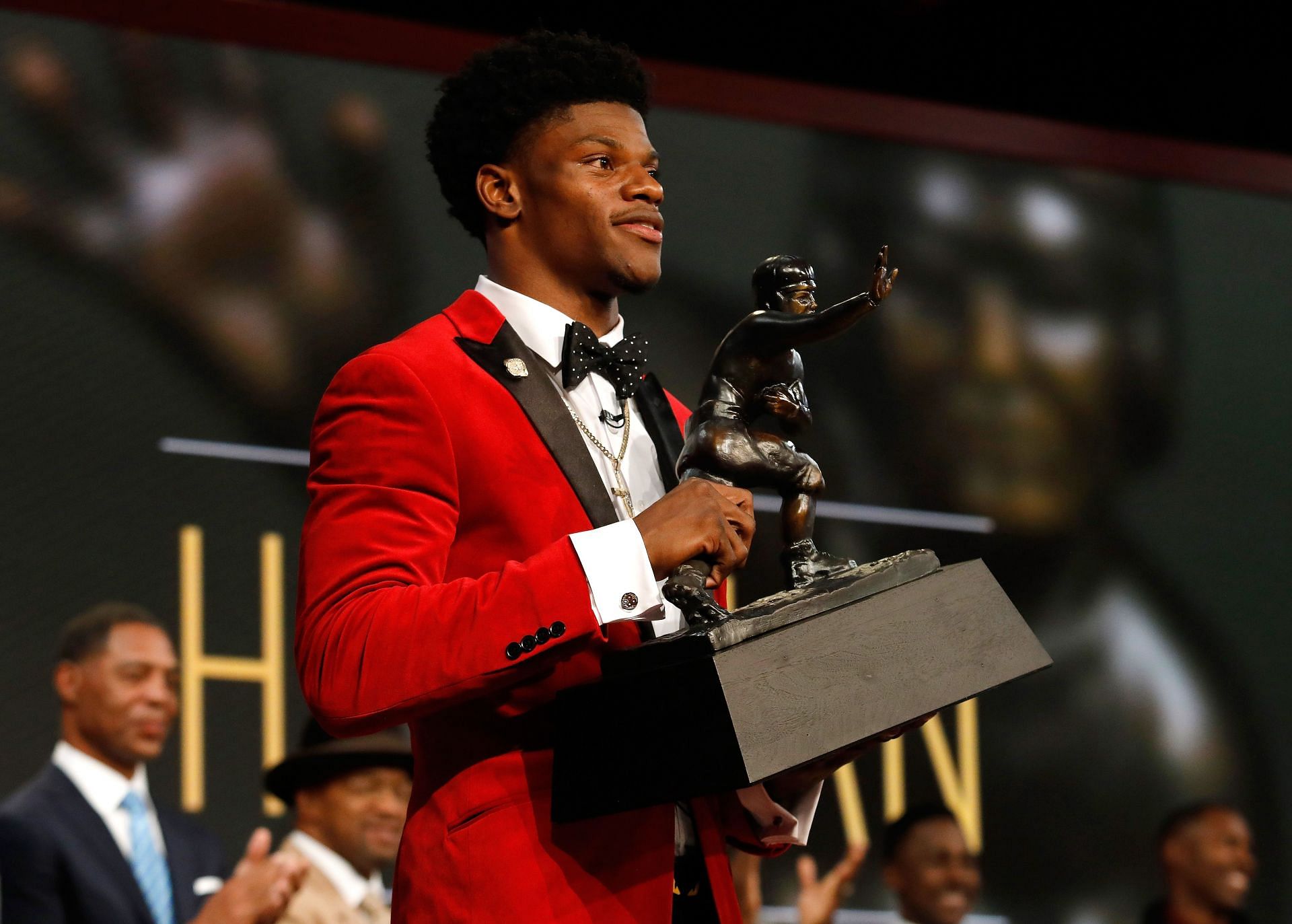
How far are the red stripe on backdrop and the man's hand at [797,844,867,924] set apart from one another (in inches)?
84.8

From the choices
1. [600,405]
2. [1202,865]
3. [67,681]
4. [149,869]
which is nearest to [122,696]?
[67,681]

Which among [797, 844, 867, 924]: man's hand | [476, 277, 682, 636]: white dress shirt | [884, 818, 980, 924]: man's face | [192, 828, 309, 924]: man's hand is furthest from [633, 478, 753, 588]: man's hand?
[884, 818, 980, 924]: man's face

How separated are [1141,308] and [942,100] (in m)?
0.94

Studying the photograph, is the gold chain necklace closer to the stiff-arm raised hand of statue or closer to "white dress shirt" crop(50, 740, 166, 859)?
the stiff-arm raised hand of statue

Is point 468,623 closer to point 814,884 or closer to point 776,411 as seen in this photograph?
point 776,411

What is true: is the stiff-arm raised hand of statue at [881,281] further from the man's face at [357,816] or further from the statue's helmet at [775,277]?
the man's face at [357,816]

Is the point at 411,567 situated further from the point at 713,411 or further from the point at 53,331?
the point at 53,331

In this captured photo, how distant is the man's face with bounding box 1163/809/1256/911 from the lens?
483 centimetres

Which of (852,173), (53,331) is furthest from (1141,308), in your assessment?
(53,331)

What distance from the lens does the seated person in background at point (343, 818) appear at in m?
3.96

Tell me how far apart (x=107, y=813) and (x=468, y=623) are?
258cm

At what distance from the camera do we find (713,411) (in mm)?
1769

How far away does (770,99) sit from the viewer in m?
4.93

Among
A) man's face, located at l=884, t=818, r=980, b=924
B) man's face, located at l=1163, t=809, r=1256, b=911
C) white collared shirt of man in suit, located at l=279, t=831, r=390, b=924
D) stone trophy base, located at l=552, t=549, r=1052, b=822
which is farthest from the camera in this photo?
man's face, located at l=1163, t=809, r=1256, b=911
